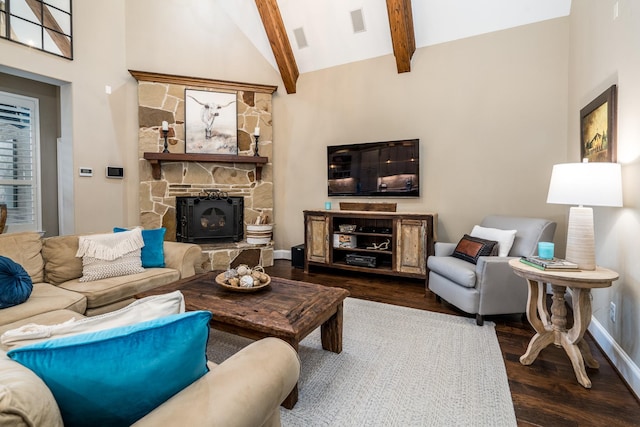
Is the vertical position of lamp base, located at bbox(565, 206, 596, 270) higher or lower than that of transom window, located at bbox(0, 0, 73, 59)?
lower

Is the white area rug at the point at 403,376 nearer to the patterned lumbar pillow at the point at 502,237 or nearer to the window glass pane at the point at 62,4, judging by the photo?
the patterned lumbar pillow at the point at 502,237

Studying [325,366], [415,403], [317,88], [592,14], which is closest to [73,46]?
→ [317,88]

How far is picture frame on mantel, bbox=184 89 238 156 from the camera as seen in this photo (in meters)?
4.74

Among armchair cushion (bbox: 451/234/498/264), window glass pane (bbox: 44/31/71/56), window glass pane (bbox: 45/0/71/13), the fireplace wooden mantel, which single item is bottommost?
armchair cushion (bbox: 451/234/498/264)

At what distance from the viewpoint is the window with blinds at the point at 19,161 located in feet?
14.0

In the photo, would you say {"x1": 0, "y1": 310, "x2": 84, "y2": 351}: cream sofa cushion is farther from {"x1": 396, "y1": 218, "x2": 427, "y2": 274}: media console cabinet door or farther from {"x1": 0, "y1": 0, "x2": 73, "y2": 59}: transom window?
{"x1": 0, "y1": 0, "x2": 73, "y2": 59}: transom window

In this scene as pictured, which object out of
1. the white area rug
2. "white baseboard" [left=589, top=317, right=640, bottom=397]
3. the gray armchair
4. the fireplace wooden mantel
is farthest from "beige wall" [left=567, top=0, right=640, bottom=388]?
the fireplace wooden mantel

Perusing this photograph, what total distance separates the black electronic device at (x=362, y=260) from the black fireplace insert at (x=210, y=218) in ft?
5.95

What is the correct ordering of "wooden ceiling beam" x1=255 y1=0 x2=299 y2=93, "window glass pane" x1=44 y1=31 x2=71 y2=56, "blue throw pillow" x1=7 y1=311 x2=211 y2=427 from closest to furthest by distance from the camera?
"blue throw pillow" x1=7 y1=311 x2=211 y2=427, "window glass pane" x1=44 y1=31 x2=71 y2=56, "wooden ceiling beam" x1=255 y1=0 x2=299 y2=93

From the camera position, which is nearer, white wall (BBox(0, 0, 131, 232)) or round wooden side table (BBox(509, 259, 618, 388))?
round wooden side table (BBox(509, 259, 618, 388))

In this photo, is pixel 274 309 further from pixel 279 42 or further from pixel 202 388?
pixel 279 42

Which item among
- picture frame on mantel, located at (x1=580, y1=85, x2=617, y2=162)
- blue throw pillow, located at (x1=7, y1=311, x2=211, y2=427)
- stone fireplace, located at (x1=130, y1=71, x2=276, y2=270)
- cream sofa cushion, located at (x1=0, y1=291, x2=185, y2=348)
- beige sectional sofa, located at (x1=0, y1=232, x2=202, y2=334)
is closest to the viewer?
blue throw pillow, located at (x1=7, y1=311, x2=211, y2=427)

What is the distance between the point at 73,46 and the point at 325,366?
4970 mm

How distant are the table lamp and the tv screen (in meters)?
2.14
